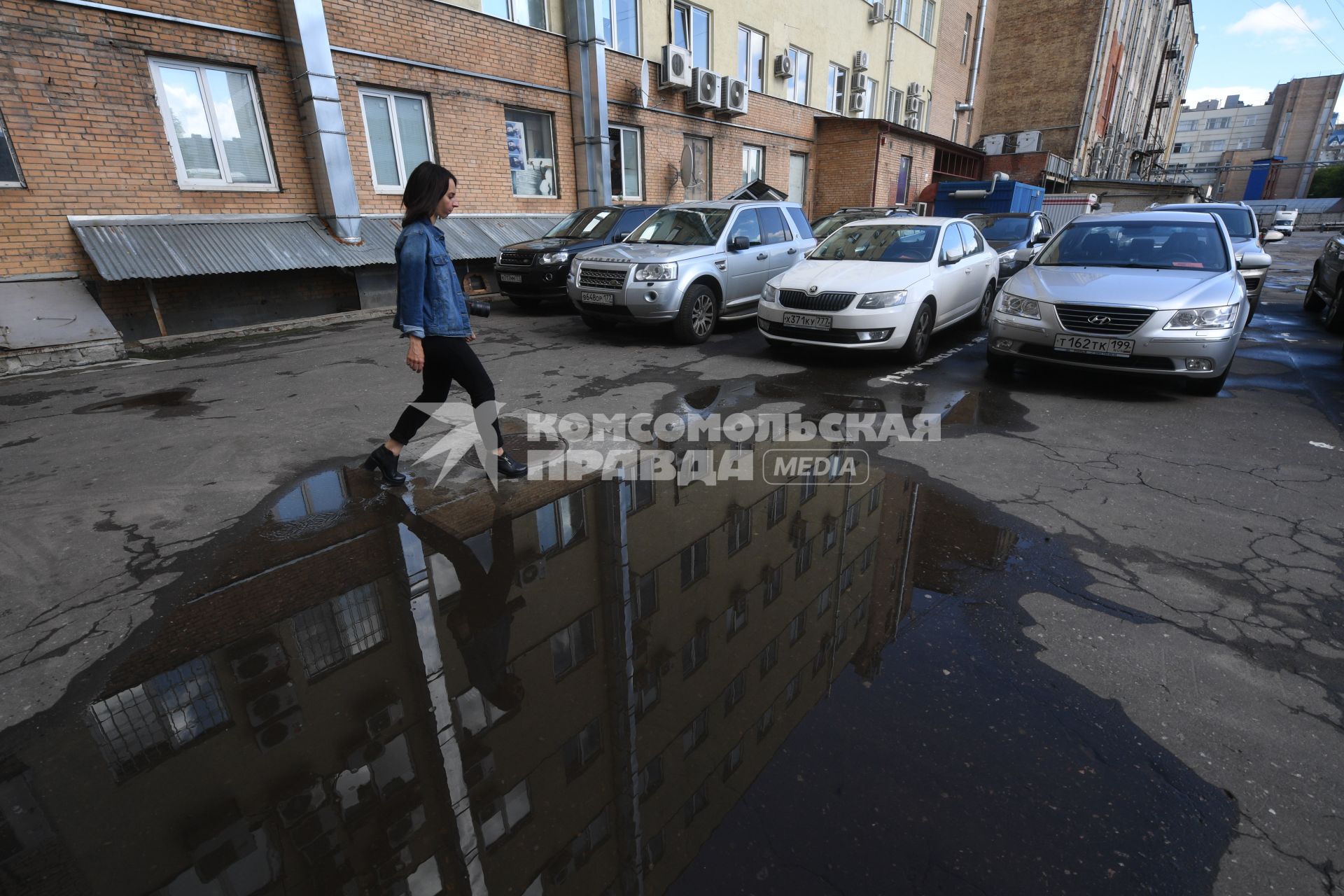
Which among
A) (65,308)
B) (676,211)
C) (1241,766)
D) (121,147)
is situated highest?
(121,147)

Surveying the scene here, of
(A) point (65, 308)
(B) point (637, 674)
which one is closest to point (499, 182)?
(A) point (65, 308)

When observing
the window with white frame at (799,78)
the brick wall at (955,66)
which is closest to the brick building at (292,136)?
the window with white frame at (799,78)

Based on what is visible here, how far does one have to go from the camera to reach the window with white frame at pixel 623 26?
48.8ft

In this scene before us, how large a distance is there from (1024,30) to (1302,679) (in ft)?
136

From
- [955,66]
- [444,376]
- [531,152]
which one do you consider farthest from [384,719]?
[955,66]

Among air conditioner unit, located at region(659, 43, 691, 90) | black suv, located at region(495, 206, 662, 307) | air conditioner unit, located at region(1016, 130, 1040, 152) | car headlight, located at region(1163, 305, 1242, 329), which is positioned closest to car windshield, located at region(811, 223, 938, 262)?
car headlight, located at region(1163, 305, 1242, 329)

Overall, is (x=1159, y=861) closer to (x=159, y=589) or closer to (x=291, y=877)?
(x=291, y=877)

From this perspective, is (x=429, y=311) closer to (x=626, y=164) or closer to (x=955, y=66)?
(x=626, y=164)

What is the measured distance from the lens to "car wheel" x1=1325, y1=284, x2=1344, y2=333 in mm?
9070

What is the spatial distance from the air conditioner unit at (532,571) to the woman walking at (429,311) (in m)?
1.40

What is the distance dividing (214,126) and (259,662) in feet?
35.4

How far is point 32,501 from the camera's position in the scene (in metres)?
4.27

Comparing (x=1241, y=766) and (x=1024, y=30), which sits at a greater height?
(x=1024, y=30)

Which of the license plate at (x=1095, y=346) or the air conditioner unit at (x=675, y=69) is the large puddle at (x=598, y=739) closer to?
the license plate at (x=1095, y=346)
